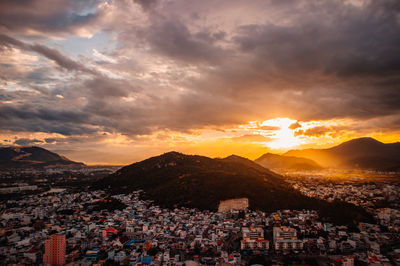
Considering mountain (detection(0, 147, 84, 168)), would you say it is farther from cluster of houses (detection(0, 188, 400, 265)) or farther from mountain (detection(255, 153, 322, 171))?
mountain (detection(255, 153, 322, 171))

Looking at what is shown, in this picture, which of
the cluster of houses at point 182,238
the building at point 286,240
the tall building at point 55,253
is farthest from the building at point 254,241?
the tall building at point 55,253

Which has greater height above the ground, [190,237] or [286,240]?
[286,240]

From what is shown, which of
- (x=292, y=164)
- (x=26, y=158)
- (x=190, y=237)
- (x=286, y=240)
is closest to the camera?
(x=286, y=240)

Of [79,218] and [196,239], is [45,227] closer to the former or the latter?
[79,218]

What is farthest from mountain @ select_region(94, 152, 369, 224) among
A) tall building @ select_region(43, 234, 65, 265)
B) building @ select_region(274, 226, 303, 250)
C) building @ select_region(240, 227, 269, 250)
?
tall building @ select_region(43, 234, 65, 265)

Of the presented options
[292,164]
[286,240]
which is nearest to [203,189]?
[286,240]

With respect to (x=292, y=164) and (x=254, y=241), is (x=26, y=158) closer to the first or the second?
(x=292, y=164)

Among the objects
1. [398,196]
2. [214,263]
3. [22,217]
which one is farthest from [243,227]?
[398,196]

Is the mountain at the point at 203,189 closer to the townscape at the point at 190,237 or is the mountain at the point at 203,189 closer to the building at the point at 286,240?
the townscape at the point at 190,237
